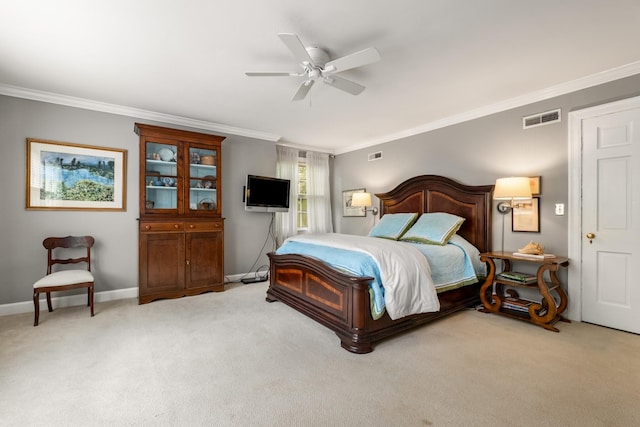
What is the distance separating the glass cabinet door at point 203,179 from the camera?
4.17m

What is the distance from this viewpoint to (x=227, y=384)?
6.34ft

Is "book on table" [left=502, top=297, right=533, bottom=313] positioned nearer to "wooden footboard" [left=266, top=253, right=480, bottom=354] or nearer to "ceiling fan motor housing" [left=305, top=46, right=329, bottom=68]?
"wooden footboard" [left=266, top=253, right=480, bottom=354]

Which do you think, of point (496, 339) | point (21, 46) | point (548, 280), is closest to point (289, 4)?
point (21, 46)

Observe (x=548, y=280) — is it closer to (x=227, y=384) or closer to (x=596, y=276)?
(x=596, y=276)

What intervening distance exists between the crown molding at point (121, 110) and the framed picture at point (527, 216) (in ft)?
13.0

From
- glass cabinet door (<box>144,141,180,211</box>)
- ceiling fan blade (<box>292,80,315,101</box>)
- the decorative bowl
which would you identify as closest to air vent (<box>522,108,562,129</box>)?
ceiling fan blade (<box>292,80,315,101</box>)

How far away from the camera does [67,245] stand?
3490mm

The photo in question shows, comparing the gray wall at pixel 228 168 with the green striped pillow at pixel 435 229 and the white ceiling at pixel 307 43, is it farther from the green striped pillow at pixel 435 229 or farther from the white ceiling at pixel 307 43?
the green striped pillow at pixel 435 229

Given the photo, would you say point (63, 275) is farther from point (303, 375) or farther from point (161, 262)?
→ point (303, 375)

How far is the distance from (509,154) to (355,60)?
2.55 metres

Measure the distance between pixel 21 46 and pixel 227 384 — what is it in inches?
129

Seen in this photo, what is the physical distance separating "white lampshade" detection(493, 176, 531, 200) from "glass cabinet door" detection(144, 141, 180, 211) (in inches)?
162

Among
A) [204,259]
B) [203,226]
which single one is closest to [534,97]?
[203,226]

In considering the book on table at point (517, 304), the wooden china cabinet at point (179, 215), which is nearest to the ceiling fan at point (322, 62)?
the wooden china cabinet at point (179, 215)
